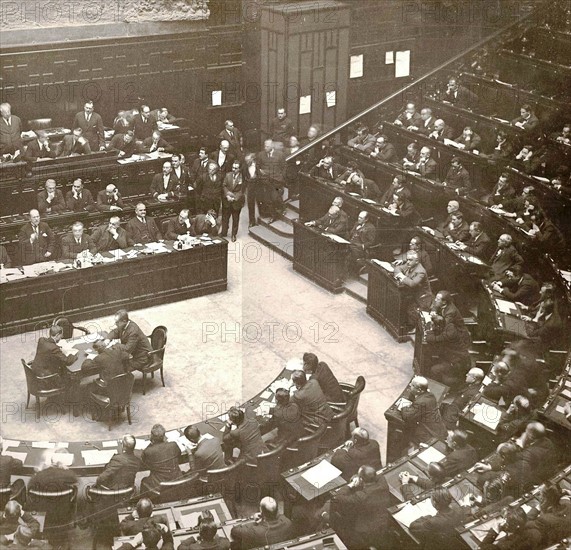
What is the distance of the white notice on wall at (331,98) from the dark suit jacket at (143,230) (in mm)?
5909

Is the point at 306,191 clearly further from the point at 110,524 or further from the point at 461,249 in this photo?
the point at 110,524

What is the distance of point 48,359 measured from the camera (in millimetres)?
12227

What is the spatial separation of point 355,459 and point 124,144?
938cm

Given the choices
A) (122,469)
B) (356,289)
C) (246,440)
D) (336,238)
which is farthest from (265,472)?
(336,238)

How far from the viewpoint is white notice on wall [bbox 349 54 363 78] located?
21.2 m

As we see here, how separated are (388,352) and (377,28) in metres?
9.57

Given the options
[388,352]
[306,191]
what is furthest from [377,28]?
[388,352]

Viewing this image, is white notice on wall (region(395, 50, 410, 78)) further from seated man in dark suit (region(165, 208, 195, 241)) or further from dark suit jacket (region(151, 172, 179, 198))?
seated man in dark suit (region(165, 208, 195, 241))

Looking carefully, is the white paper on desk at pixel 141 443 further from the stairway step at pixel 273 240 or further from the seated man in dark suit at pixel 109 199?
the stairway step at pixel 273 240

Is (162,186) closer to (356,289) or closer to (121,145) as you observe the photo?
(121,145)

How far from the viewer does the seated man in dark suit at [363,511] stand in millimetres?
9617

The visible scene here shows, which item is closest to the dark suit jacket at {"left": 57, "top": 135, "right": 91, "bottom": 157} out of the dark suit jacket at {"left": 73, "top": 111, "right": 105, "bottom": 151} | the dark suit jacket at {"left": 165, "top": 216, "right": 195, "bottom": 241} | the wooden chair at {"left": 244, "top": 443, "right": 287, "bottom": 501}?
the dark suit jacket at {"left": 73, "top": 111, "right": 105, "bottom": 151}

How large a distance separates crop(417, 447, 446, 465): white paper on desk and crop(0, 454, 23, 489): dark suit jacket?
4.19m

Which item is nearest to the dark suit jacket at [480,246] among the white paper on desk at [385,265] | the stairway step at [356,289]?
the white paper on desk at [385,265]
